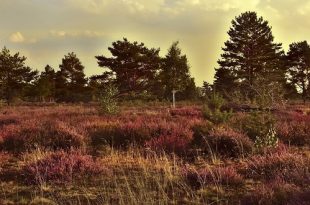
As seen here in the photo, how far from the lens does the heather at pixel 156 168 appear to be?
20.7 ft

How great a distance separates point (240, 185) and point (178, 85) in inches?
1424

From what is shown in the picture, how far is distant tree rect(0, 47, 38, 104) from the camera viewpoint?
5231 centimetres

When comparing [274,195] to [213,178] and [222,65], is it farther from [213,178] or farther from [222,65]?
[222,65]

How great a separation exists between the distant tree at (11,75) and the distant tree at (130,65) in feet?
34.8

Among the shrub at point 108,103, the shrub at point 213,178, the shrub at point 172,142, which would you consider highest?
the shrub at point 108,103

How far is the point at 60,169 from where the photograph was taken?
7.84 meters

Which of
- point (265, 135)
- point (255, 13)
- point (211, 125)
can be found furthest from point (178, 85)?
point (265, 135)

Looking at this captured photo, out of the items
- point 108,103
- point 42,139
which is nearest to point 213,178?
point 42,139

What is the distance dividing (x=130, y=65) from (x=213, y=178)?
1709 inches

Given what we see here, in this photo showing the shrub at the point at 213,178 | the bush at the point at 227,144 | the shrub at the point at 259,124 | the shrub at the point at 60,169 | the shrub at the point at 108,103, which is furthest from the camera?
the shrub at the point at 108,103

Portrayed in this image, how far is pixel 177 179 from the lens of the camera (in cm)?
733

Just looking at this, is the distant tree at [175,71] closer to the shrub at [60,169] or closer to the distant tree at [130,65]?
the distant tree at [130,65]

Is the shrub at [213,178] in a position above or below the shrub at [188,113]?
below

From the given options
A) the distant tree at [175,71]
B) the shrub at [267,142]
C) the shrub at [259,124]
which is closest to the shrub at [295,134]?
the shrub at [259,124]
